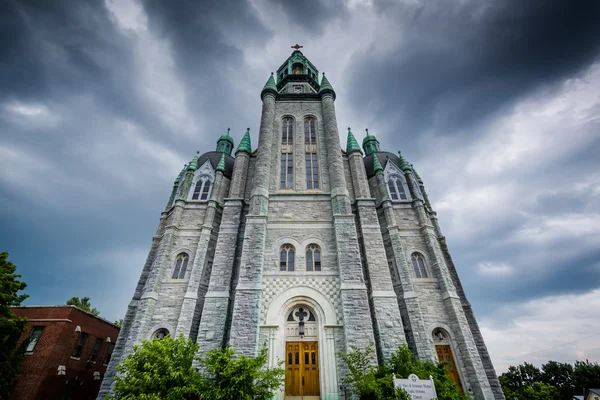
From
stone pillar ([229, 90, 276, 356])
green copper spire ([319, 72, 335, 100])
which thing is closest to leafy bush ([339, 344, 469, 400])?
stone pillar ([229, 90, 276, 356])

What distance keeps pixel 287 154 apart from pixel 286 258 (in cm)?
824

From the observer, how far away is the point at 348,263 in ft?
46.8

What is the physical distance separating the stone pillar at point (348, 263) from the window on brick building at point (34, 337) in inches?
712

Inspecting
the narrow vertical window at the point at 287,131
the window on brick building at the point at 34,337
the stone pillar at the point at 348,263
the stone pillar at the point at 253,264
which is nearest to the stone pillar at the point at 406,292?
the stone pillar at the point at 348,263

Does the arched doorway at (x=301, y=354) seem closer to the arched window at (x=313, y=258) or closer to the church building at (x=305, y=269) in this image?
the church building at (x=305, y=269)

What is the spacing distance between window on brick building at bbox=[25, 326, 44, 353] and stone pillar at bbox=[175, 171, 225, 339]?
932 cm

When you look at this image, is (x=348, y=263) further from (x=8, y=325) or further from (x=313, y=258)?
(x=8, y=325)

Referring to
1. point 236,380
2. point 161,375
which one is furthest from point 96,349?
point 236,380

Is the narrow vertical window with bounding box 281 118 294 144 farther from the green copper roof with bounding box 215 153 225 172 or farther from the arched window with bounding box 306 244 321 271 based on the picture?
the arched window with bounding box 306 244 321 271

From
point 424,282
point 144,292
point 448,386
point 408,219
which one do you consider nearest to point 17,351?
point 144,292

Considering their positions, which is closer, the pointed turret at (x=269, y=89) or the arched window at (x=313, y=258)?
the arched window at (x=313, y=258)

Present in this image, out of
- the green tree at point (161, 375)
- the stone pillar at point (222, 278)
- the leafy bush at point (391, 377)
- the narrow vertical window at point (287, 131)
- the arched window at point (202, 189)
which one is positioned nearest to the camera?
the green tree at point (161, 375)

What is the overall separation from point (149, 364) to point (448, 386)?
998cm

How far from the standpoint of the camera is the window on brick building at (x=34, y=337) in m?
15.9
